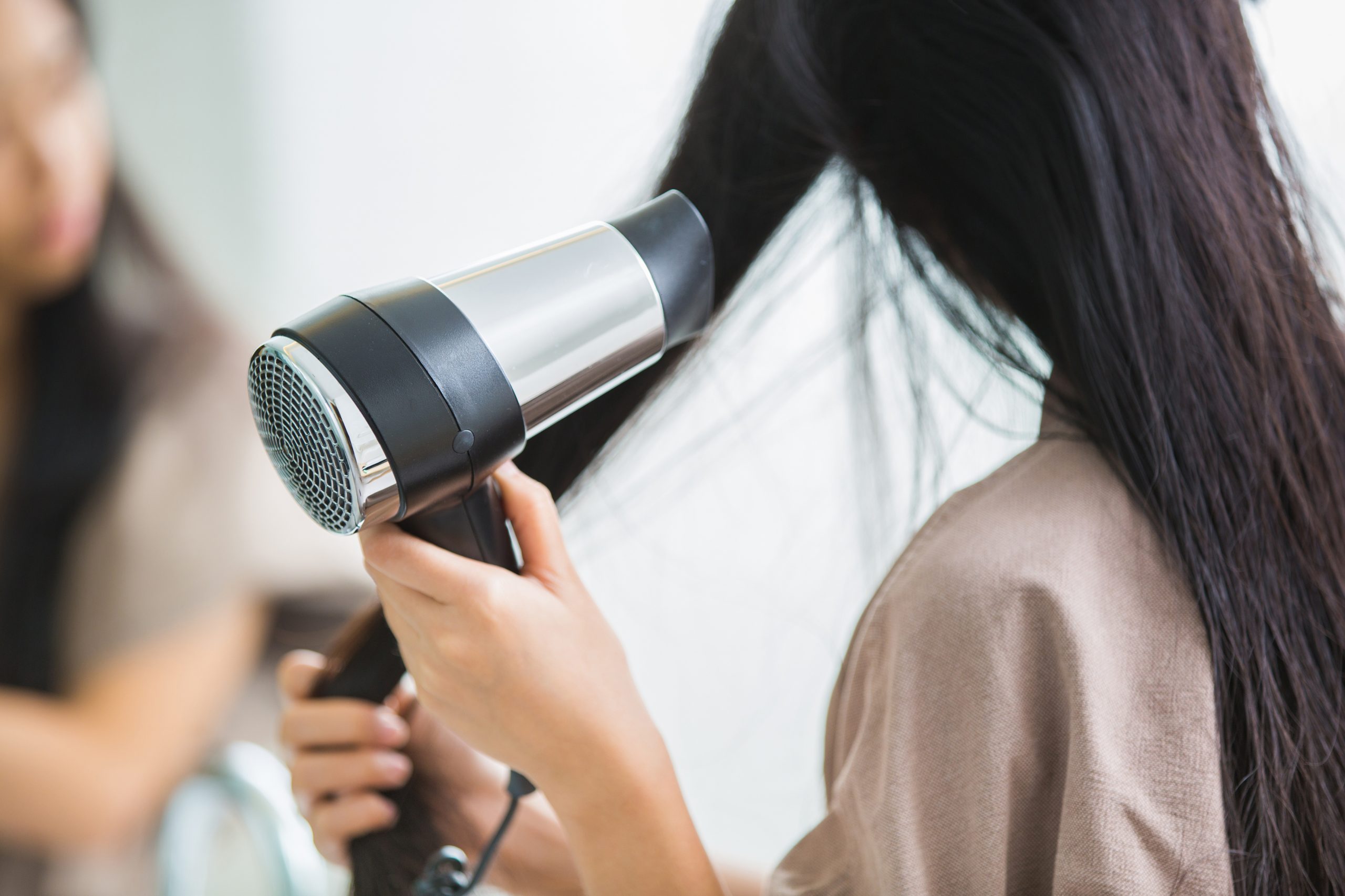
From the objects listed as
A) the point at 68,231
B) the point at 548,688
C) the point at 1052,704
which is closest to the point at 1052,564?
the point at 1052,704

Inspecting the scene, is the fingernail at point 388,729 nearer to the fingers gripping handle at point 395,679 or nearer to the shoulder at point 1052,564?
the fingers gripping handle at point 395,679

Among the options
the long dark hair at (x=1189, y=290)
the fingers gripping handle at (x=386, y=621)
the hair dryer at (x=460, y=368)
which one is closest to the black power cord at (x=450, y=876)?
the fingers gripping handle at (x=386, y=621)

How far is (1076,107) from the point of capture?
1.36 feet

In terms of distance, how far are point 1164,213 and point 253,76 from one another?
1.25 metres

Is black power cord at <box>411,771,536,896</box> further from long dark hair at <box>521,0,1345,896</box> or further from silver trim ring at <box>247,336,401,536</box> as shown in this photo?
long dark hair at <box>521,0,1345,896</box>

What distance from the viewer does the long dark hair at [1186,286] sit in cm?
40

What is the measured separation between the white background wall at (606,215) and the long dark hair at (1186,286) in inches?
8.6

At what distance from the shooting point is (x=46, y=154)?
116cm

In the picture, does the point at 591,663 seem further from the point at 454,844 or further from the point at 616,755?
the point at 454,844

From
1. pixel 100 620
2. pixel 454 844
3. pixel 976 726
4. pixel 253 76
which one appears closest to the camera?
pixel 976 726

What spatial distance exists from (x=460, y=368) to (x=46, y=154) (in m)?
1.09

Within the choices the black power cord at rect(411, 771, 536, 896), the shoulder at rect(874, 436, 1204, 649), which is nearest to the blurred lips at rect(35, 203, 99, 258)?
the black power cord at rect(411, 771, 536, 896)

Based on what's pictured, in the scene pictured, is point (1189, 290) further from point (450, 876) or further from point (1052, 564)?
point (450, 876)

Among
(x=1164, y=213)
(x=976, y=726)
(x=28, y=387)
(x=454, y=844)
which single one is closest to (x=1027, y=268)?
(x=1164, y=213)
